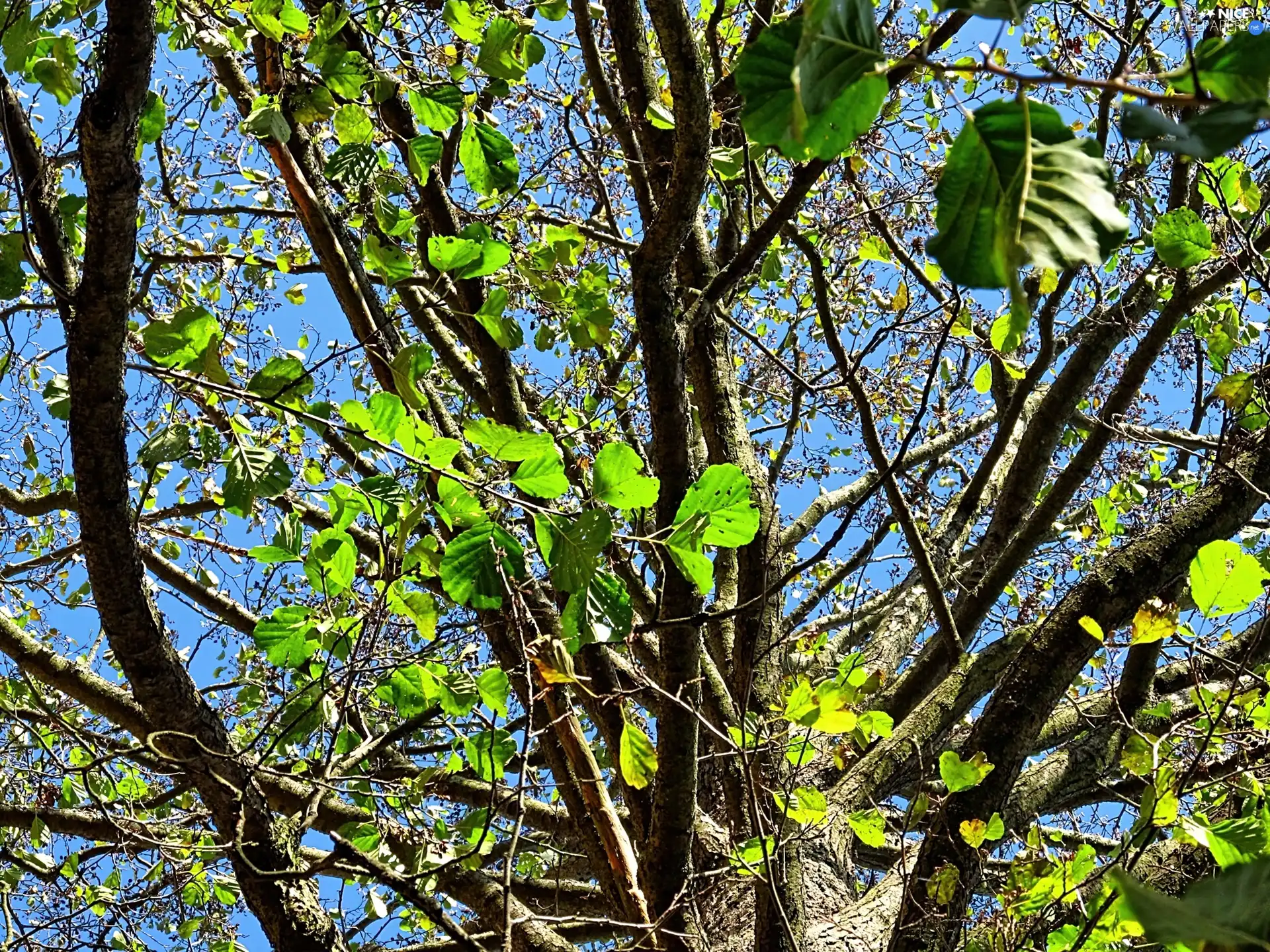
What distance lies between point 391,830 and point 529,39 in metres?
2.05

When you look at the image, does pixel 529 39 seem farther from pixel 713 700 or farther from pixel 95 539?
pixel 713 700

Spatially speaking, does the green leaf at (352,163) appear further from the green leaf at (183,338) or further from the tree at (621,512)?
the green leaf at (183,338)

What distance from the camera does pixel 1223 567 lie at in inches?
62.2

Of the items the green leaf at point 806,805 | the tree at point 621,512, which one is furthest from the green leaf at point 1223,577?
the green leaf at point 806,805

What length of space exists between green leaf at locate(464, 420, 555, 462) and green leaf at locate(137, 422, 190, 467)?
588mm

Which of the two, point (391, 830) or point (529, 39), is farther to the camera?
point (391, 830)

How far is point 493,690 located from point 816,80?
1.43 metres

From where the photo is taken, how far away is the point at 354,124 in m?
2.02

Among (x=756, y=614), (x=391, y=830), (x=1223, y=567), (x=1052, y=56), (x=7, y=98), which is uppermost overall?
(x=1052, y=56)

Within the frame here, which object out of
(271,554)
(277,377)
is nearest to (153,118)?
(277,377)

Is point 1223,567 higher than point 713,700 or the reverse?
the reverse

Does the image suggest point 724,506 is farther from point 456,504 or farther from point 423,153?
point 423,153

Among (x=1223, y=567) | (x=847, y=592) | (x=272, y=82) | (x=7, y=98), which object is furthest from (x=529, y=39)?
(x=847, y=592)

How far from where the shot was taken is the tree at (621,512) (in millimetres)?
1354
